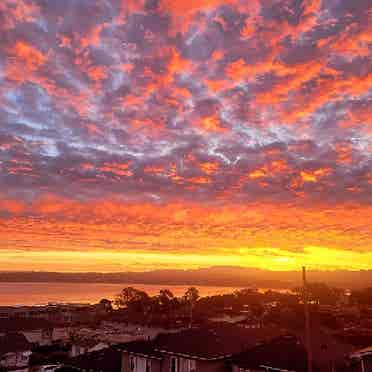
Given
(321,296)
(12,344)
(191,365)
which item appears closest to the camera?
(191,365)

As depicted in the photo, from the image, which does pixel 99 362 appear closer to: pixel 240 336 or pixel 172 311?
pixel 240 336

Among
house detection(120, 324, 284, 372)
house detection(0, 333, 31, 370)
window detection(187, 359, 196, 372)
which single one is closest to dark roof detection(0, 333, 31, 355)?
house detection(0, 333, 31, 370)

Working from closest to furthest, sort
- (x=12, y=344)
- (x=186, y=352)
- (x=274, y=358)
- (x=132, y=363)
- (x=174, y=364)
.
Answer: (x=274, y=358) < (x=186, y=352) < (x=174, y=364) < (x=132, y=363) < (x=12, y=344)

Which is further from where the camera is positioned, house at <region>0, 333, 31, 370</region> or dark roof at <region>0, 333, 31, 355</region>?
dark roof at <region>0, 333, 31, 355</region>

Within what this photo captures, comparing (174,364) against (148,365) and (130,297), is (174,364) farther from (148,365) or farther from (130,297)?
(130,297)

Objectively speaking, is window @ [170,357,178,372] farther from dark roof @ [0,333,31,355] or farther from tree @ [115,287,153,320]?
tree @ [115,287,153,320]

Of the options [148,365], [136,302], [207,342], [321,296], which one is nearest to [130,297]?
[136,302]
